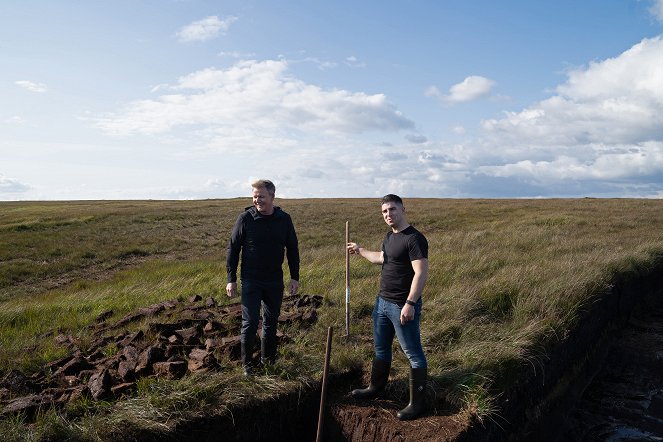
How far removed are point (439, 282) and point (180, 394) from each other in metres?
5.97

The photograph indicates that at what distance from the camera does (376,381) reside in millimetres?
5258

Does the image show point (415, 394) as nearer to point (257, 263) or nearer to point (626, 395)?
point (257, 263)

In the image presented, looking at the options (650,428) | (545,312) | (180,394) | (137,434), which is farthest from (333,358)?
(650,428)

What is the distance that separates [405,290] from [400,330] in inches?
14.8

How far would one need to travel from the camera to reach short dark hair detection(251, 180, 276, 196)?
17.5ft

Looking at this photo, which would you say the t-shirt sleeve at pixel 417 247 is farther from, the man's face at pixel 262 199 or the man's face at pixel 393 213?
the man's face at pixel 262 199

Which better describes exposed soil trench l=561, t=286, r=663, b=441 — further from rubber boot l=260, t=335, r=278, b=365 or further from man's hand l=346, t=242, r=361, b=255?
rubber boot l=260, t=335, r=278, b=365

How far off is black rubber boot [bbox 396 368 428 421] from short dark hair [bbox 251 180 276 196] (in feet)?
7.57

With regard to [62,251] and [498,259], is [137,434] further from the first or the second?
[62,251]

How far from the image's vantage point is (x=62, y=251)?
2120 cm

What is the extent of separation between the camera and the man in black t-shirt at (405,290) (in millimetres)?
4570

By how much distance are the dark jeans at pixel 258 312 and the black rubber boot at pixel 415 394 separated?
62.7 inches

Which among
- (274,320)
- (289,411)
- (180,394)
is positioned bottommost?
(289,411)

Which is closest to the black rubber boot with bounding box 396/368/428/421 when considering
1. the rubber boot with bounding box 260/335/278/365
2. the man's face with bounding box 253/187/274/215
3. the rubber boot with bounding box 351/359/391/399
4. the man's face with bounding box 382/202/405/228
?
the rubber boot with bounding box 351/359/391/399
